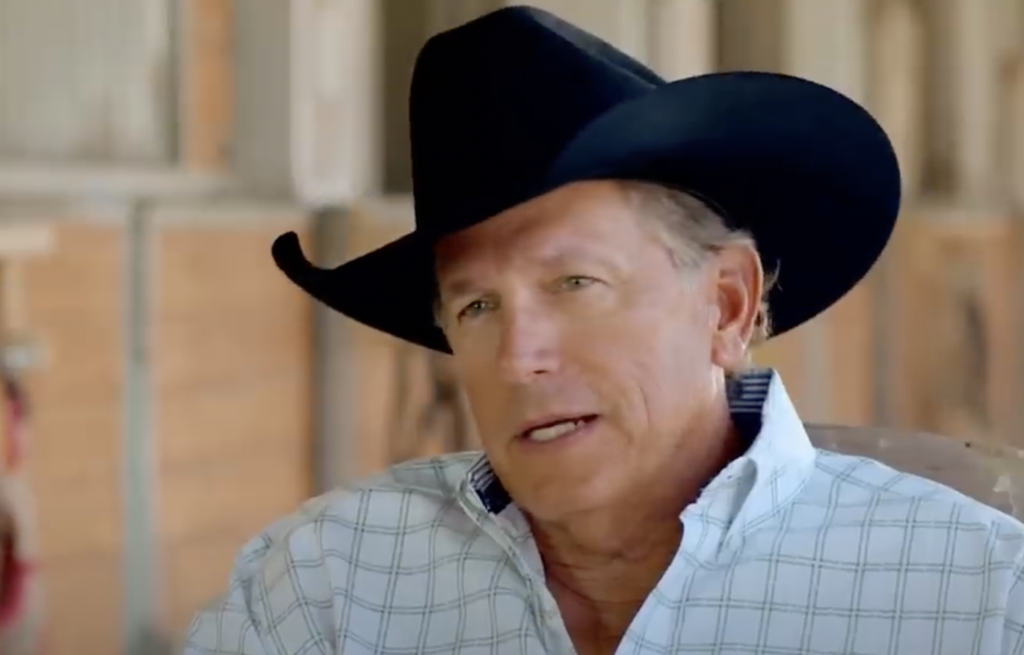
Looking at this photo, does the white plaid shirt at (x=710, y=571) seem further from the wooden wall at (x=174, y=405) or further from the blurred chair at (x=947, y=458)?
the wooden wall at (x=174, y=405)

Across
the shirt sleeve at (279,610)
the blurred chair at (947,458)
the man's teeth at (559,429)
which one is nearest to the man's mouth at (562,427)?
the man's teeth at (559,429)

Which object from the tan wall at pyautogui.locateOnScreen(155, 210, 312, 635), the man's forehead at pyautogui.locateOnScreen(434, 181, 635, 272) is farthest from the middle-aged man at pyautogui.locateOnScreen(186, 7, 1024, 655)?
the tan wall at pyautogui.locateOnScreen(155, 210, 312, 635)

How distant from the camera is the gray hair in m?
1.13

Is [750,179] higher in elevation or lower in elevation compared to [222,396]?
higher

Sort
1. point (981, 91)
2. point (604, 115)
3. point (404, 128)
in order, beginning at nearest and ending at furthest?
point (604, 115) → point (404, 128) → point (981, 91)

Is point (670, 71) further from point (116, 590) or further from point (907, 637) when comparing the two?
point (907, 637)

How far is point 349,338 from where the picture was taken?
2.05 meters

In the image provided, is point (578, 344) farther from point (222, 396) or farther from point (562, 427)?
point (222, 396)

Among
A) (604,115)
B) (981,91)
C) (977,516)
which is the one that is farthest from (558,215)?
(981,91)

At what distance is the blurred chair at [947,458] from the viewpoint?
1.32 metres

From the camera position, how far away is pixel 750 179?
47.1 inches

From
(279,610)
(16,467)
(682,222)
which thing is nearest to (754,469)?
(682,222)

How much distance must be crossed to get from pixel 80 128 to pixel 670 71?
120 centimetres

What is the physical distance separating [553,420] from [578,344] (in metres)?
0.06
